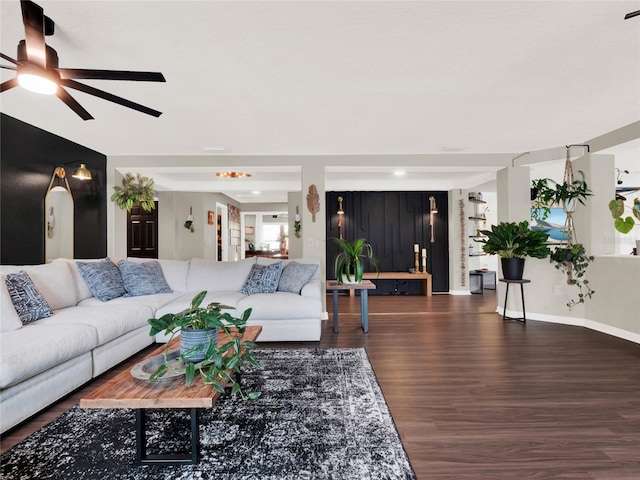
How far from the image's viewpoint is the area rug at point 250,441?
64.4 inches

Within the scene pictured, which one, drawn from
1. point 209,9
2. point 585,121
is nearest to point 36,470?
point 209,9

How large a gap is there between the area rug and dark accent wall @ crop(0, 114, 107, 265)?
2.58 metres

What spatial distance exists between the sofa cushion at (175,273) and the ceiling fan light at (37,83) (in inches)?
108

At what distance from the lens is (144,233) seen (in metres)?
8.38

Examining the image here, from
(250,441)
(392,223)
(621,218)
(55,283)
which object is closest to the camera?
(250,441)

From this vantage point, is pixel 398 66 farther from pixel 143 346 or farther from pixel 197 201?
pixel 197 201

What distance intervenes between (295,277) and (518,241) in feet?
10.2

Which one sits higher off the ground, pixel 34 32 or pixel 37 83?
pixel 34 32

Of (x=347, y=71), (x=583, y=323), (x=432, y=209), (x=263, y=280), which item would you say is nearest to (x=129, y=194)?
(x=263, y=280)

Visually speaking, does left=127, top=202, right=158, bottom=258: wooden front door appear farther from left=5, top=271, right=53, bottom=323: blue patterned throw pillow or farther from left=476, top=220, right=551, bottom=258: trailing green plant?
left=476, top=220, right=551, bottom=258: trailing green plant

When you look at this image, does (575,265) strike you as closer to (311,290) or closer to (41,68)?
(311,290)

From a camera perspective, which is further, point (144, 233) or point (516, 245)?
point (144, 233)

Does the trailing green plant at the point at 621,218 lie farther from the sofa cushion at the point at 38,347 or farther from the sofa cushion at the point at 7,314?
the sofa cushion at the point at 7,314

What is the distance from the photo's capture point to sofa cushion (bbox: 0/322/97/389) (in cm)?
196
